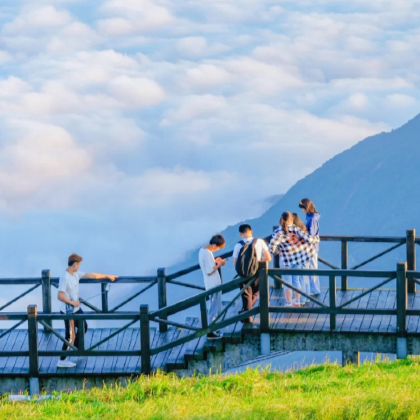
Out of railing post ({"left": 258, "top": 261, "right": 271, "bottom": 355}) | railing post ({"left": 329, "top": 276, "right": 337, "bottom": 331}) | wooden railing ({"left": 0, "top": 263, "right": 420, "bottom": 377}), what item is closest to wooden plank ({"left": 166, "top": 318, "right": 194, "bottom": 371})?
wooden railing ({"left": 0, "top": 263, "right": 420, "bottom": 377})

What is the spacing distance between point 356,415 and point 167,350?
5.31 meters

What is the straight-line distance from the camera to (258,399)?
34.3 ft

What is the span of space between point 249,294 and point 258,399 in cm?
283

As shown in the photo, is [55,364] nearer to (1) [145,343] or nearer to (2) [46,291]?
(1) [145,343]

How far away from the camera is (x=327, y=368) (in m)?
12.8

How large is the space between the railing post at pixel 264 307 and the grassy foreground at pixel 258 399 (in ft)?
2.49

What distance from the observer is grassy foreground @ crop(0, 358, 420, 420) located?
9422mm

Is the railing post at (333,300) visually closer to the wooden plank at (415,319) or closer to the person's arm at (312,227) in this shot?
the wooden plank at (415,319)

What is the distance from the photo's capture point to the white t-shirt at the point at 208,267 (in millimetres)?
13055

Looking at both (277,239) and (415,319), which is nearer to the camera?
(415,319)

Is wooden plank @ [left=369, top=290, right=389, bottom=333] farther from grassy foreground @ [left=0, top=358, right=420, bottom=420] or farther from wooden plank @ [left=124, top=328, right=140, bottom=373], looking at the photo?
wooden plank @ [left=124, top=328, right=140, bottom=373]

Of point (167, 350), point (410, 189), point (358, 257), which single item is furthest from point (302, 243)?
point (410, 189)

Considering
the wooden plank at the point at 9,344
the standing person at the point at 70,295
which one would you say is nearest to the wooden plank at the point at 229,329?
the standing person at the point at 70,295

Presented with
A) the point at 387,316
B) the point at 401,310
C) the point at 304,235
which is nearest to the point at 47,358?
the point at 304,235
